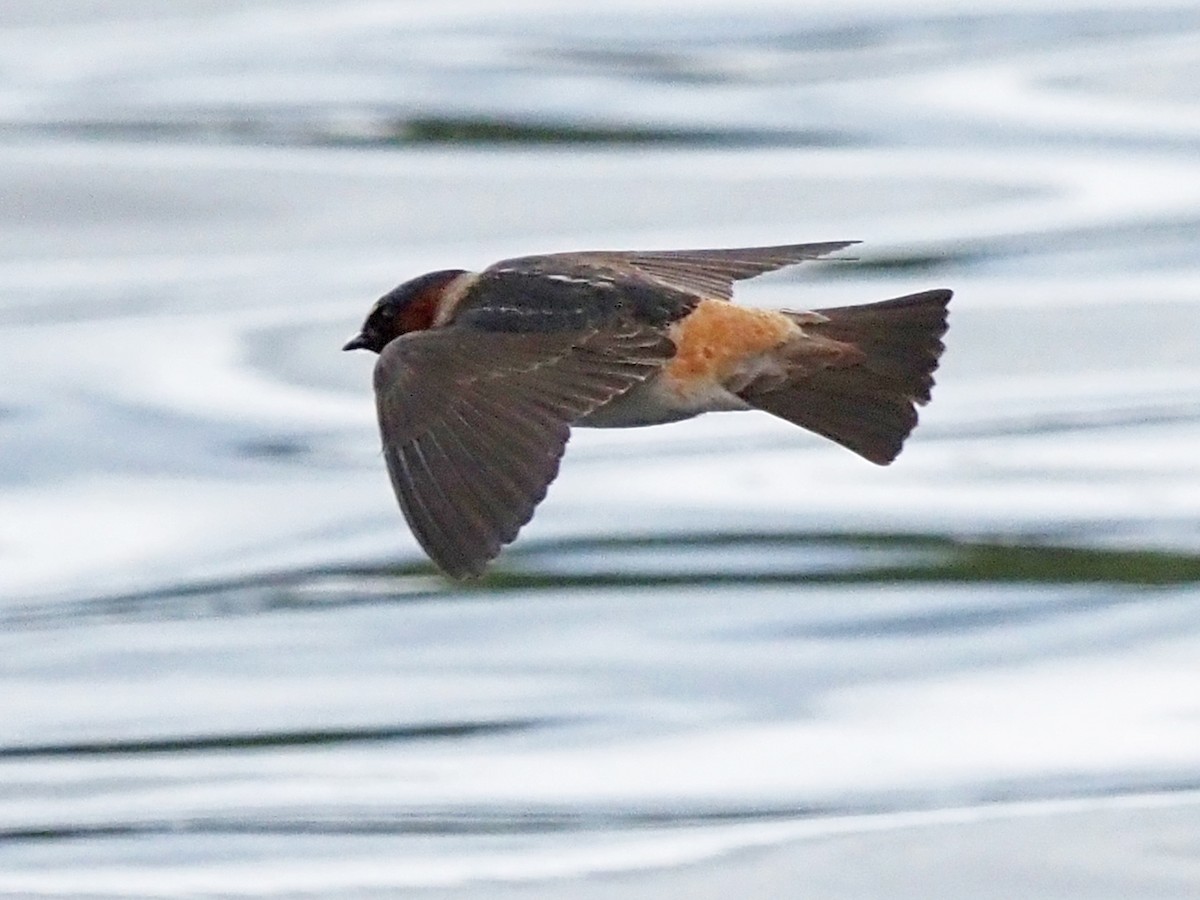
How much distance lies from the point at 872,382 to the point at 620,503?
18.9 ft

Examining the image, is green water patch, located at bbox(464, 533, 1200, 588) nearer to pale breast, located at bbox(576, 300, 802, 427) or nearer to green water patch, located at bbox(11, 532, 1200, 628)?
green water patch, located at bbox(11, 532, 1200, 628)

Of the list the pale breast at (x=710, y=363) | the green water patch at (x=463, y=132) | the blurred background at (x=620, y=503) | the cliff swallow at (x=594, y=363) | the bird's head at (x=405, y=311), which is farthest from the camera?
the green water patch at (x=463, y=132)

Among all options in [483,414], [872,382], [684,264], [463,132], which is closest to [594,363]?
[483,414]

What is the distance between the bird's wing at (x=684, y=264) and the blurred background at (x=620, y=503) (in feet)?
4.76

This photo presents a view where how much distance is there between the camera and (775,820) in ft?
29.1

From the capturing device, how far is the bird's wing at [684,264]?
7.32 m

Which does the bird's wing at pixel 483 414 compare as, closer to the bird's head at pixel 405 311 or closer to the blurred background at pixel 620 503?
the bird's head at pixel 405 311

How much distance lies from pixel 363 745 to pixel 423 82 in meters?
9.32

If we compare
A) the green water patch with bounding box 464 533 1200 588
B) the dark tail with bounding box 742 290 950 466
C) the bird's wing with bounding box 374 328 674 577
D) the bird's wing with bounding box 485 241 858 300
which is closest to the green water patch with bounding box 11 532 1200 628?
the green water patch with bounding box 464 533 1200 588

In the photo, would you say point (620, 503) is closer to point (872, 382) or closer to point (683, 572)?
point (683, 572)

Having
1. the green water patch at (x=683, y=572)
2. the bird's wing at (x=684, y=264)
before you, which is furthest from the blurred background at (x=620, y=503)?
the bird's wing at (x=684, y=264)

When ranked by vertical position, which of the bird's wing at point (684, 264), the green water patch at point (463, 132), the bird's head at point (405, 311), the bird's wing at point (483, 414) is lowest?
the bird's wing at point (483, 414)

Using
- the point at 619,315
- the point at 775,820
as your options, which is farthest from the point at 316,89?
the point at 619,315

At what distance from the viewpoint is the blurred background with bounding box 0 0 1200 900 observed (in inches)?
352
